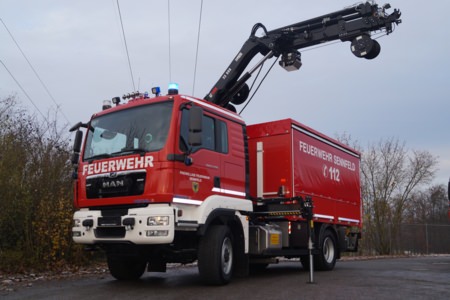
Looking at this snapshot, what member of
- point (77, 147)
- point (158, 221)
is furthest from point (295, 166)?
point (77, 147)

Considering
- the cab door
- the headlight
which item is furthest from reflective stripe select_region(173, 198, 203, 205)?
the headlight

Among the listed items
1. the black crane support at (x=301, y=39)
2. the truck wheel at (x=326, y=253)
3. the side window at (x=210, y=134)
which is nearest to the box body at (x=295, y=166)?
the truck wheel at (x=326, y=253)

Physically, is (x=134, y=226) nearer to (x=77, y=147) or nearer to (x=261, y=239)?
(x=77, y=147)

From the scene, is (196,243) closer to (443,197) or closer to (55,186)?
(55,186)

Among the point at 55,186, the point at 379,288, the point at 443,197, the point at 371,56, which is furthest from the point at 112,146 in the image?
the point at 443,197

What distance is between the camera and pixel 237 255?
9.08 metres

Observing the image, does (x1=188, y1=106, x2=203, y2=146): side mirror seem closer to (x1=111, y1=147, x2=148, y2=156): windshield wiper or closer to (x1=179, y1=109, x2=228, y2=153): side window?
(x1=179, y1=109, x2=228, y2=153): side window

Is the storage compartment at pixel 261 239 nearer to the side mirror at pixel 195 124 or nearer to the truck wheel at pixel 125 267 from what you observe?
the truck wheel at pixel 125 267

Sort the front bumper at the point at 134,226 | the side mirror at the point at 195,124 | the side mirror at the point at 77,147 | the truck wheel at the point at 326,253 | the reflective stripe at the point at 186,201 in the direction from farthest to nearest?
1. the truck wheel at the point at 326,253
2. the side mirror at the point at 77,147
3. the side mirror at the point at 195,124
4. the reflective stripe at the point at 186,201
5. the front bumper at the point at 134,226

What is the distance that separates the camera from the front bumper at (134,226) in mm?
7406

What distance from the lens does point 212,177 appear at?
8.59 metres

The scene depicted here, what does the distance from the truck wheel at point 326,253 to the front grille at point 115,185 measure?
575 cm

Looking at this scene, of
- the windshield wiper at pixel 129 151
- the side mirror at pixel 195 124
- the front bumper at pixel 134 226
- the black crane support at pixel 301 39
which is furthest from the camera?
the black crane support at pixel 301 39

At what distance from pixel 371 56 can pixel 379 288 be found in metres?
5.41
